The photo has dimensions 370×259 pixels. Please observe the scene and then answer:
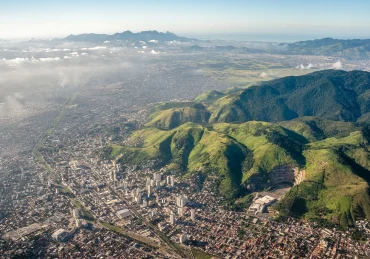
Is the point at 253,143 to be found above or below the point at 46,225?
above

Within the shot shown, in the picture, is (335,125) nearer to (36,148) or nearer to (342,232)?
(342,232)

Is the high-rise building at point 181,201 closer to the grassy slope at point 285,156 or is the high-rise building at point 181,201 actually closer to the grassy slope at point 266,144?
the grassy slope at point 285,156

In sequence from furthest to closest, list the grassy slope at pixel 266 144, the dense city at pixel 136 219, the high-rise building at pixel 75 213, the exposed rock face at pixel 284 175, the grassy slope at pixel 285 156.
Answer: the grassy slope at pixel 266 144 → the exposed rock face at pixel 284 175 → the grassy slope at pixel 285 156 → the high-rise building at pixel 75 213 → the dense city at pixel 136 219

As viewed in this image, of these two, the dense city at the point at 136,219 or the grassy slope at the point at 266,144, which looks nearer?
the dense city at the point at 136,219

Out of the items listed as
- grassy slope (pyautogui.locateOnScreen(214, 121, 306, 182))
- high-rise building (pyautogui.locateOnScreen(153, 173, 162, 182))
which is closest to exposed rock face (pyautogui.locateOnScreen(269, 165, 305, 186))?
grassy slope (pyautogui.locateOnScreen(214, 121, 306, 182))

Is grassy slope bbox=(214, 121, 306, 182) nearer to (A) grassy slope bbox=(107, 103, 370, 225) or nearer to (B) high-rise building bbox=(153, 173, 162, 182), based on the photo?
(A) grassy slope bbox=(107, 103, 370, 225)

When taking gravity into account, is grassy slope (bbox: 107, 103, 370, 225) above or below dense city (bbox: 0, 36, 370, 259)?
above

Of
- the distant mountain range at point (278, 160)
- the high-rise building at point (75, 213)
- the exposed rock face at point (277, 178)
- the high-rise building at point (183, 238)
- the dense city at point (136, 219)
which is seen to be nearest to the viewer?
the dense city at point (136, 219)

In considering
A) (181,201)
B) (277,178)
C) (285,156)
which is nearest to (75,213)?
(181,201)

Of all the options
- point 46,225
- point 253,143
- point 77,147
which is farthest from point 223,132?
point 46,225

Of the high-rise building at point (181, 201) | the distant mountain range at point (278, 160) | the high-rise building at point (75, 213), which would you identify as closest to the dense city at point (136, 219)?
the high-rise building at point (181, 201)

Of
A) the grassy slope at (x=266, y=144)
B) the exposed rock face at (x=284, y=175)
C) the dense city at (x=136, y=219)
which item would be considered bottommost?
the dense city at (x=136, y=219)
